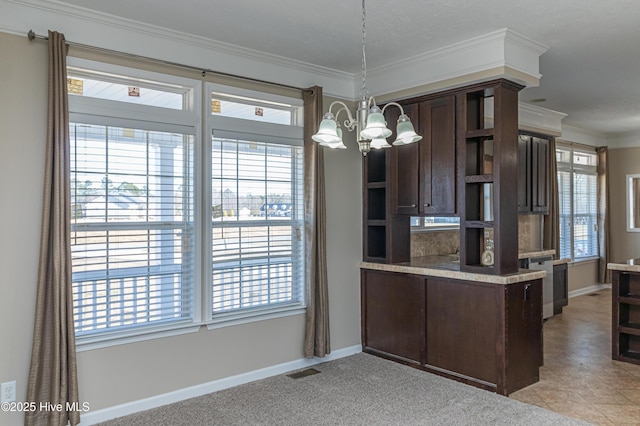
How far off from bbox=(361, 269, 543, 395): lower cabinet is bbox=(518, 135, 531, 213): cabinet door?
7.78 feet

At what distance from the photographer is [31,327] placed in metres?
3.00

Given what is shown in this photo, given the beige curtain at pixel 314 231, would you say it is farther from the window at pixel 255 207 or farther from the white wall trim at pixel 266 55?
the white wall trim at pixel 266 55

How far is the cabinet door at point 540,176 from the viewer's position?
20.7 feet

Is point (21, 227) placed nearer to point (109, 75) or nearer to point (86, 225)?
point (86, 225)

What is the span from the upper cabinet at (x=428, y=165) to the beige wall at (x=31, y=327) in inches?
58.2

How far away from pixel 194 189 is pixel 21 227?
1.18 metres

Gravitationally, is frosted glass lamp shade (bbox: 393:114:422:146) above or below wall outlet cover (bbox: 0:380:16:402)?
above

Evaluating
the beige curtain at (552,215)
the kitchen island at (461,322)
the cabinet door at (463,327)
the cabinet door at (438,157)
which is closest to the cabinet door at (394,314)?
the kitchen island at (461,322)

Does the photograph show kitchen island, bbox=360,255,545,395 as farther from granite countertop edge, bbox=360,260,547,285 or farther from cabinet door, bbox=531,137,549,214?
cabinet door, bbox=531,137,549,214

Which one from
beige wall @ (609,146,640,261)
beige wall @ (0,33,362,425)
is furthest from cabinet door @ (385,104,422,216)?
beige wall @ (609,146,640,261)

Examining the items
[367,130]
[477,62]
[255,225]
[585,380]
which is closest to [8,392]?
[255,225]

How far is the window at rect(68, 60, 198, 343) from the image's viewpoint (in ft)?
10.6

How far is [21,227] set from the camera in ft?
9.81

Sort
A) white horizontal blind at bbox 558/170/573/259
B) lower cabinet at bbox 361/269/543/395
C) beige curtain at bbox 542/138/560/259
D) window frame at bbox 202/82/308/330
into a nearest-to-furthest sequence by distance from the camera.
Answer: lower cabinet at bbox 361/269/543/395 < window frame at bbox 202/82/308/330 < beige curtain at bbox 542/138/560/259 < white horizontal blind at bbox 558/170/573/259
